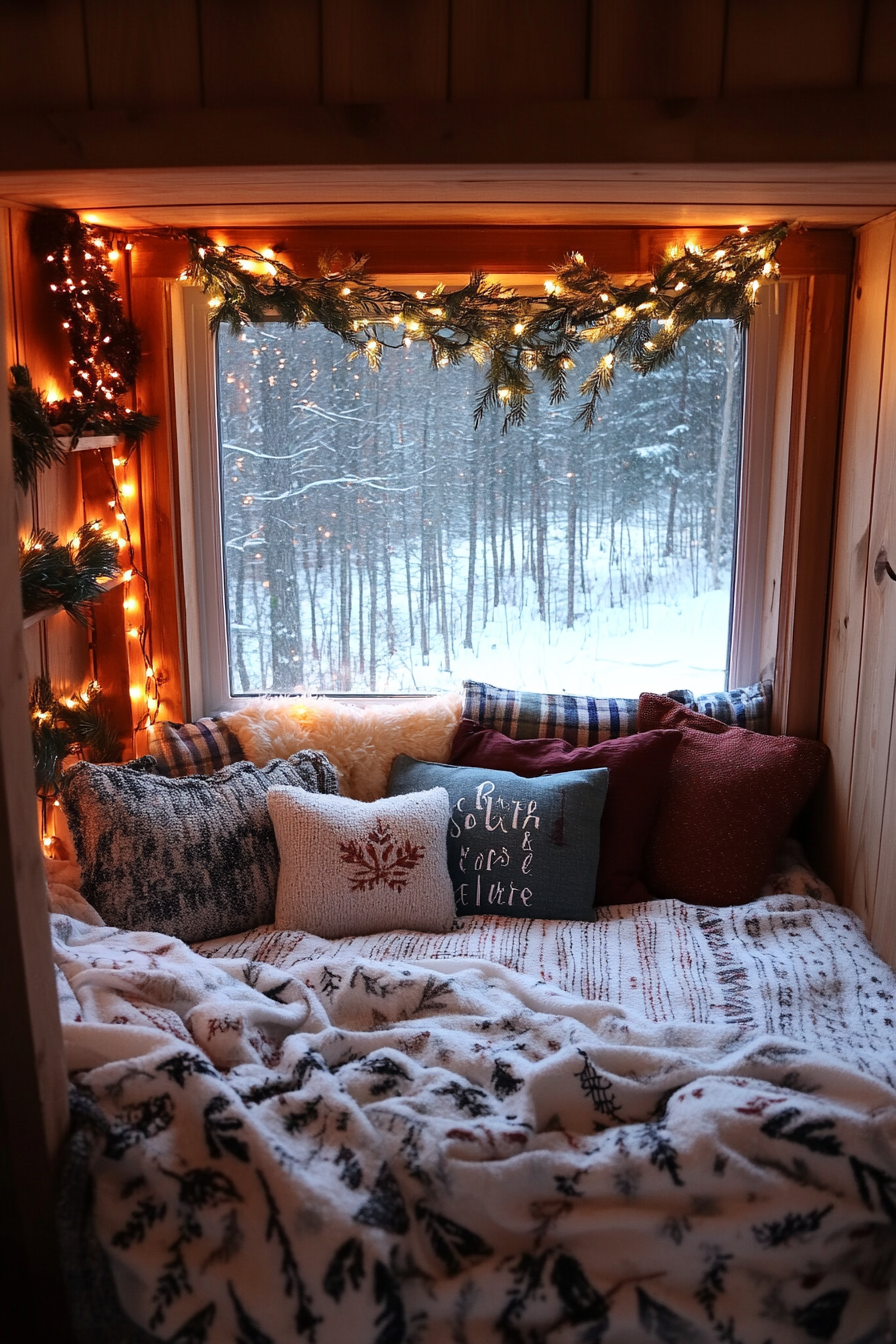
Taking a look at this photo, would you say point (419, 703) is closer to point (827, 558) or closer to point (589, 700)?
point (589, 700)

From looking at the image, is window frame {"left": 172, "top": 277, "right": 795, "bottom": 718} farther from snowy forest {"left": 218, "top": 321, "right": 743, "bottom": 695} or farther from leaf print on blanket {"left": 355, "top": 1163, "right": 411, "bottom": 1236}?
leaf print on blanket {"left": 355, "top": 1163, "right": 411, "bottom": 1236}

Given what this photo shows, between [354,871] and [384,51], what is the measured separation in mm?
1485

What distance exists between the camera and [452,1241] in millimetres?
1495

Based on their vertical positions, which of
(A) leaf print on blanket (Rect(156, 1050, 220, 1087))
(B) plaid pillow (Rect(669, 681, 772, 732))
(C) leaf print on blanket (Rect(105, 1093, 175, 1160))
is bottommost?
(C) leaf print on blanket (Rect(105, 1093, 175, 1160))

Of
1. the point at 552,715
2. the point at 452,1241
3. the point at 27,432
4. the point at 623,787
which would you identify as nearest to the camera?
the point at 452,1241

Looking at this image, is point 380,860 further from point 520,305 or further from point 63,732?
point 520,305

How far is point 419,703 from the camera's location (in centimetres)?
271

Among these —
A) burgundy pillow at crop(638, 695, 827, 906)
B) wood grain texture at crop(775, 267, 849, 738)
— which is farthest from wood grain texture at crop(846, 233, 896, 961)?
wood grain texture at crop(775, 267, 849, 738)

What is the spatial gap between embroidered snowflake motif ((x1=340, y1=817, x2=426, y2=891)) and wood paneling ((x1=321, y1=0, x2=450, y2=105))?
54.1 inches

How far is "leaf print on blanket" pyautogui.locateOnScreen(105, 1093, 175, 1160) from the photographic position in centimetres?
149

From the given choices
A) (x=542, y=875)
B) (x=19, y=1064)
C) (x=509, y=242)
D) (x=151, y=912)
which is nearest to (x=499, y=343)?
(x=509, y=242)

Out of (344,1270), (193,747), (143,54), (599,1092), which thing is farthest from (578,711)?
(143,54)

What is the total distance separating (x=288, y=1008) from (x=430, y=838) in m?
0.60

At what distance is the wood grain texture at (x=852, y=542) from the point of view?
231 centimetres
